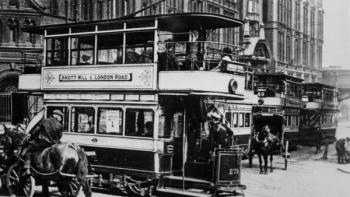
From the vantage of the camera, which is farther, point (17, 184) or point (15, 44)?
point (15, 44)

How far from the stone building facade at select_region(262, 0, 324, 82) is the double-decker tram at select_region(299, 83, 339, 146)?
16.9 meters

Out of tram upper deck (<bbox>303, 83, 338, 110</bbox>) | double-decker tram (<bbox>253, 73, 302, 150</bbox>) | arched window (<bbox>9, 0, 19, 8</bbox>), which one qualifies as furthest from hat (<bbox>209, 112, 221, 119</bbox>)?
tram upper deck (<bbox>303, 83, 338, 110</bbox>)

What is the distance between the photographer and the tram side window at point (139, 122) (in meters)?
13.3

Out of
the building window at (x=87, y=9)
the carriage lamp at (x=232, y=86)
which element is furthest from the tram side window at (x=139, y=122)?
the building window at (x=87, y=9)

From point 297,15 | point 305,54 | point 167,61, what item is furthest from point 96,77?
point 305,54

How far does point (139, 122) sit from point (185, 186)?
6.70 feet

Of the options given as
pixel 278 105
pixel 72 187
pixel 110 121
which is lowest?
pixel 72 187

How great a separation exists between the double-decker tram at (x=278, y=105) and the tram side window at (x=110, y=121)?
49.4ft

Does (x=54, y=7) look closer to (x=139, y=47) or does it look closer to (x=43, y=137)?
(x=139, y=47)

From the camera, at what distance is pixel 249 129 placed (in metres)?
27.3

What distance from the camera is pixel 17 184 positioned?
12.0 meters

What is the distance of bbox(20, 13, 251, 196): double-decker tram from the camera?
12750mm

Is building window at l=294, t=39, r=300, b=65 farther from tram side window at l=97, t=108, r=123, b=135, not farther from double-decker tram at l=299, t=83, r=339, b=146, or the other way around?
tram side window at l=97, t=108, r=123, b=135

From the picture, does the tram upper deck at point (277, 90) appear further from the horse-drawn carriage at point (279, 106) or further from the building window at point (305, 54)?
the building window at point (305, 54)
